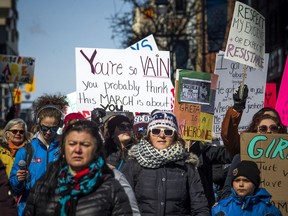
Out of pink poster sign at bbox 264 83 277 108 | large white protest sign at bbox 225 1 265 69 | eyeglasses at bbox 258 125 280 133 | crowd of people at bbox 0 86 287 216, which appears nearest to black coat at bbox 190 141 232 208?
crowd of people at bbox 0 86 287 216

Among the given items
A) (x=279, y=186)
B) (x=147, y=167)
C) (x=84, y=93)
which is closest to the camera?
(x=147, y=167)

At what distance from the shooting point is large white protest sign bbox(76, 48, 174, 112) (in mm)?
10344

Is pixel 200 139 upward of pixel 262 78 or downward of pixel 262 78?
downward

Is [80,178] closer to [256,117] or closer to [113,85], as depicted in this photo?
[256,117]

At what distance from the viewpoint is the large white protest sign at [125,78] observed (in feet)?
33.9

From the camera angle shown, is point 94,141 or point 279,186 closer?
point 94,141

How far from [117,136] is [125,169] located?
1.37 metres

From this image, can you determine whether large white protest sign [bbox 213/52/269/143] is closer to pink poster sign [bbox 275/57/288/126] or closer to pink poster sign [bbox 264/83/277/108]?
pink poster sign [bbox 264/83/277/108]

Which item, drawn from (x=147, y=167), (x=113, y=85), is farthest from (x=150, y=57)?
(x=147, y=167)

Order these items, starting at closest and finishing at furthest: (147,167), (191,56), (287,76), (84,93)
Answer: (147,167) → (287,76) → (84,93) → (191,56)

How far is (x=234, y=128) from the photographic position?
7.36 meters

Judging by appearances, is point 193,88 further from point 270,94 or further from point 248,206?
point 248,206

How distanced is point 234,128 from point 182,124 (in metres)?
2.30

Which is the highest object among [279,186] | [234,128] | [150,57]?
[150,57]
